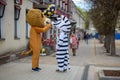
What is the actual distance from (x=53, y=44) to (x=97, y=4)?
18.2ft

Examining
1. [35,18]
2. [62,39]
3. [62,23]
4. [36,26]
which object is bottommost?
[62,39]

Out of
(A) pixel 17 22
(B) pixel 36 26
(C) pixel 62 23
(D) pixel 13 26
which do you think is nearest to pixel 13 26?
(D) pixel 13 26

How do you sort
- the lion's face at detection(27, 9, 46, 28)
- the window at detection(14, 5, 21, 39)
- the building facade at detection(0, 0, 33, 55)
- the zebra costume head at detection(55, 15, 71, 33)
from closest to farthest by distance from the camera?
the lion's face at detection(27, 9, 46, 28), the zebra costume head at detection(55, 15, 71, 33), the building facade at detection(0, 0, 33, 55), the window at detection(14, 5, 21, 39)

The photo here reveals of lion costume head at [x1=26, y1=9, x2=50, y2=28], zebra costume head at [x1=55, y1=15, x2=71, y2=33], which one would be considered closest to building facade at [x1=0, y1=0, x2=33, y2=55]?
lion costume head at [x1=26, y1=9, x2=50, y2=28]

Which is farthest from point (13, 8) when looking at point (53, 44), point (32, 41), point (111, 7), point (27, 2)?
point (53, 44)

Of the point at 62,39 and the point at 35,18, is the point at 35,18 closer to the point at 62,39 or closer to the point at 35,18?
the point at 35,18

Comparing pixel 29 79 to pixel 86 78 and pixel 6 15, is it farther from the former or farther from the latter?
pixel 6 15

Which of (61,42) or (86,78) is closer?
(86,78)

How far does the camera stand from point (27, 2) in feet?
76.5

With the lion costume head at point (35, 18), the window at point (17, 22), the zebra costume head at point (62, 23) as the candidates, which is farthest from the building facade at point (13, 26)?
the zebra costume head at point (62, 23)

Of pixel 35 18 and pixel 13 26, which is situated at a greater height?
pixel 35 18

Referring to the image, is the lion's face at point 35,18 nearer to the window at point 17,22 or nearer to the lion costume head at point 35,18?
the lion costume head at point 35,18

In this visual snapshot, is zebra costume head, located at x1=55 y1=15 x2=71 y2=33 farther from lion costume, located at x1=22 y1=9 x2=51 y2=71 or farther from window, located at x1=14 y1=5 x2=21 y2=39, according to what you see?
window, located at x1=14 y1=5 x2=21 y2=39

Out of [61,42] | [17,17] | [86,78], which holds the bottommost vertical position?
[86,78]
